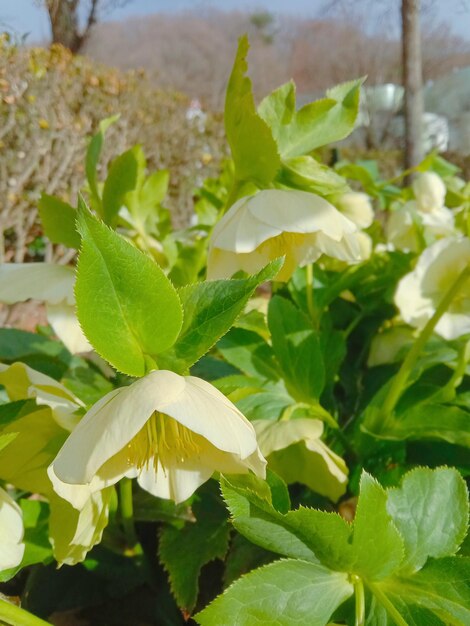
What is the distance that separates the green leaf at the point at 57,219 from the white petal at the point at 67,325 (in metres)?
0.06

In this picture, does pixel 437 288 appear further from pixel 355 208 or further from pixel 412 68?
pixel 412 68

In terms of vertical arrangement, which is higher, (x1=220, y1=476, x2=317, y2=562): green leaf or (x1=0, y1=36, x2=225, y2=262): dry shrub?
(x1=220, y1=476, x2=317, y2=562): green leaf

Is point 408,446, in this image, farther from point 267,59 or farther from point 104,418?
point 267,59

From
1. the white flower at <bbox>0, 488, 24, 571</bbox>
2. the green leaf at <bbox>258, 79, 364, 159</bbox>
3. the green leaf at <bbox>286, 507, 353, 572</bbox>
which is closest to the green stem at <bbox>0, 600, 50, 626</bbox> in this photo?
the white flower at <bbox>0, 488, 24, 571</bbox>

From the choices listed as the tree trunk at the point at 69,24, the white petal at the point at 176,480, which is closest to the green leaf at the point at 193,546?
the white petal at the point at 176,480

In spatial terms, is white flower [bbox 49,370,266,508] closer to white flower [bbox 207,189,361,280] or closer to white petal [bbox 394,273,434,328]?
white flower [bbox 207,189,361,280]

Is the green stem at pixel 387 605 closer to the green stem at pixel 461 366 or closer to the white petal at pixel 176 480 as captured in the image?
the white petal at pixel 176 480

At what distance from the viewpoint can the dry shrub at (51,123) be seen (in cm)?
289

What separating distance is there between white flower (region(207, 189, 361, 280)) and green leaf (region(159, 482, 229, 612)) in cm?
20

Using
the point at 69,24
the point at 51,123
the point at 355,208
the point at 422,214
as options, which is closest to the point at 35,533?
the point at 355,208

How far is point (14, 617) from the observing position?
1.05 feet

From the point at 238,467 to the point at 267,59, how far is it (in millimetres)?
16916

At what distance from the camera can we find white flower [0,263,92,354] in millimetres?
487

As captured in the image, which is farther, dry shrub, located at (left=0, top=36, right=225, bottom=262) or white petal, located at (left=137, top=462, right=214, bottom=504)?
dry shrub, located at (left=0, top=36, right=225, bottom=262)
